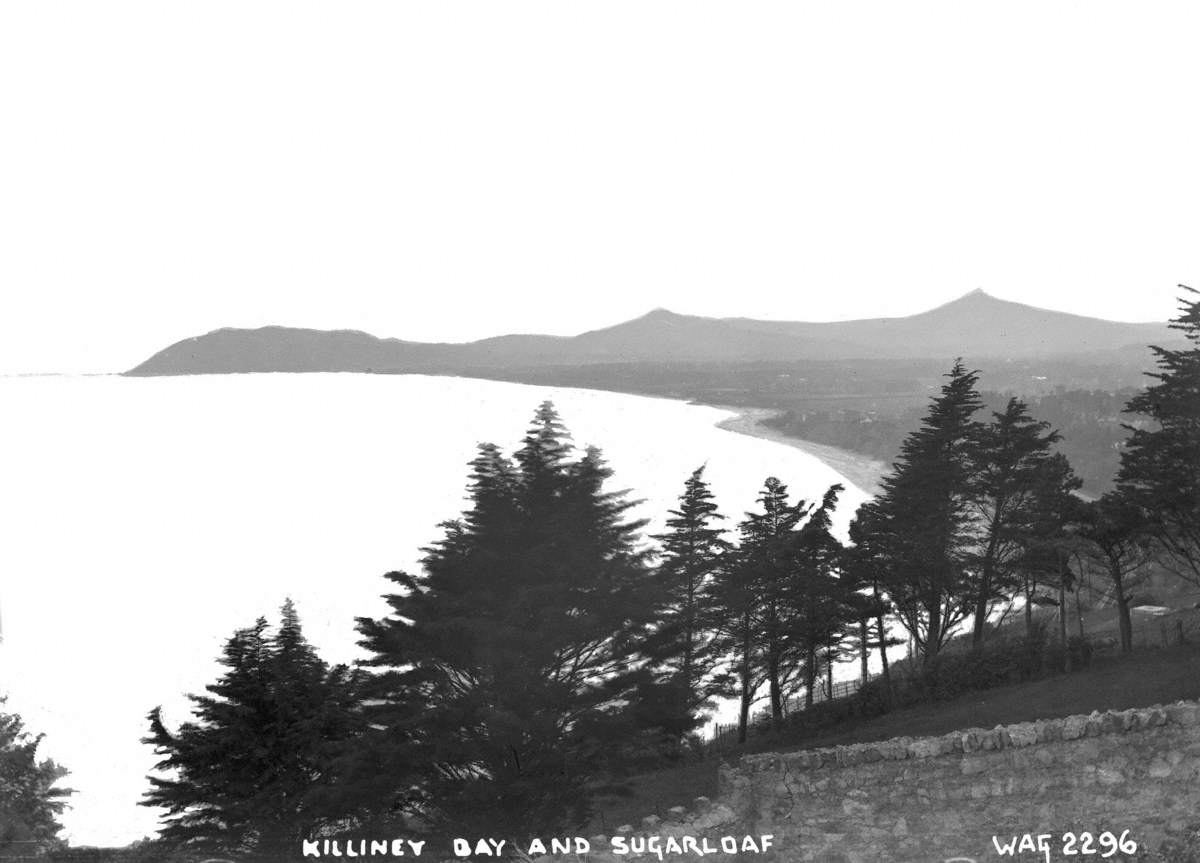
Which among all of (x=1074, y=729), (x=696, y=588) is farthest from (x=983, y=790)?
(x=696, y=588)

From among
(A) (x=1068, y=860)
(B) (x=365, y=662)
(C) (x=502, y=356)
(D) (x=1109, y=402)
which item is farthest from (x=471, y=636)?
(C) (x=502, y=356)

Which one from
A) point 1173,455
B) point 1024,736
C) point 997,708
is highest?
point 1173,455

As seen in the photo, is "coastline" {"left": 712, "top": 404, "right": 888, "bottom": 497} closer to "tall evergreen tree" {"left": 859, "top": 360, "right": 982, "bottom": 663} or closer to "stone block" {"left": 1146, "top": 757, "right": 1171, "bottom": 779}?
"tall evergreen tree" {"left": 859, "top": 360, "right": 982, "bottom": 663}

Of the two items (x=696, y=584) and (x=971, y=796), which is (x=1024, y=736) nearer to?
(x=971, y=796)

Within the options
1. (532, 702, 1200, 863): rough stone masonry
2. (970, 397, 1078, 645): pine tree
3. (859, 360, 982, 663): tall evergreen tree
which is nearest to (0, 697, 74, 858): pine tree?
(532, 702, 1200, 863): rough stone masonry

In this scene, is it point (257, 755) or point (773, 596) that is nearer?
point (257, 755)

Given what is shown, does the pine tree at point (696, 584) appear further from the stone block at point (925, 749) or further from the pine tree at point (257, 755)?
the stone block at point (925, 749)

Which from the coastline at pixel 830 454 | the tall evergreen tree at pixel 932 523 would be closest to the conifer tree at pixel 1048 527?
the tall evergreen tree at pixel 932 523
